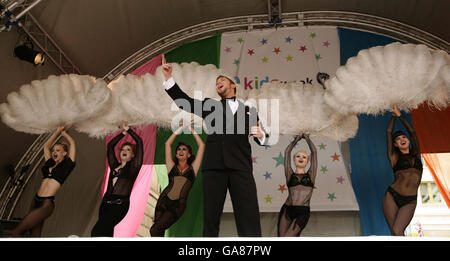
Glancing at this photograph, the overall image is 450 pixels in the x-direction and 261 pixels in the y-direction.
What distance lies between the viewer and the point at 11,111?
5152mm

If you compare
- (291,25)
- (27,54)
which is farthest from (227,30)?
(27,54)

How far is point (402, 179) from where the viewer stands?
467 centimetres

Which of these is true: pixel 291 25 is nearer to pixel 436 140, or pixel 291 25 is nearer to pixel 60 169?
pixel 436 140

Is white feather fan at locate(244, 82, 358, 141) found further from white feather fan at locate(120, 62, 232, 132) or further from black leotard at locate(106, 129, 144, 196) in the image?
black leotard at locate(106, 129, 144, 196)

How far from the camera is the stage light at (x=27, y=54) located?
19.0ft

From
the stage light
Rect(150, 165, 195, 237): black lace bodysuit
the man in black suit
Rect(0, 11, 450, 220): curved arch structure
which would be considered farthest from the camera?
Rect(0, 11, 450, 220): curved arch structure

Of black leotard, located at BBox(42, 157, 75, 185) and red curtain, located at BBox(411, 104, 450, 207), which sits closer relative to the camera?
red curtain, located at BBox(411, 104, 450, 207)

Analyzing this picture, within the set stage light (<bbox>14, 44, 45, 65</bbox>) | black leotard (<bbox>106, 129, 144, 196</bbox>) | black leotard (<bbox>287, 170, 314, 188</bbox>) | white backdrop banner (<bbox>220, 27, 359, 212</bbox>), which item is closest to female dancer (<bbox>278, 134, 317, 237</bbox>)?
black leotard (<bbox>287, 170, 314, 188</bbox>)

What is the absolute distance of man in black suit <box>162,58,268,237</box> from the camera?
3977 millimetres

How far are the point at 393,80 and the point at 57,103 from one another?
4046mm

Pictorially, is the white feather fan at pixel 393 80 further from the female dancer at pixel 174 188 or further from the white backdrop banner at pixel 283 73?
Result: the female dancer at pixel 174 188

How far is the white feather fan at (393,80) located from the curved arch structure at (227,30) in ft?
8.31

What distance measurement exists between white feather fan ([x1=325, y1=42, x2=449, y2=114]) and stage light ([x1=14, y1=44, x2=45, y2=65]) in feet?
13.9

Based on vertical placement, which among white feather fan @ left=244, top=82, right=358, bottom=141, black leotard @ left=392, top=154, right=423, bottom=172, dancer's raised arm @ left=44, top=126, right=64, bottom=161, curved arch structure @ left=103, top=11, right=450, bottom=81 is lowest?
black leotard @ left=392, top=154, right=423, bottom=172
